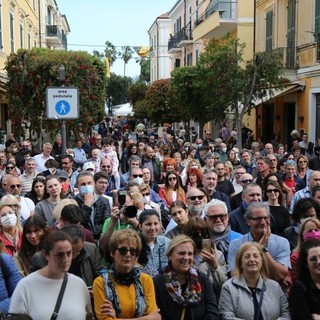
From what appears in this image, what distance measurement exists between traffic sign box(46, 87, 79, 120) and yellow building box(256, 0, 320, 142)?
35.9 feet

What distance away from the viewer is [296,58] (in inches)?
812

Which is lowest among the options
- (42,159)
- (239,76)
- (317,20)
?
(42,159)

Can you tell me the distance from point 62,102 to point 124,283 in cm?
619

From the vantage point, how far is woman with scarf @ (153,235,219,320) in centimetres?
421

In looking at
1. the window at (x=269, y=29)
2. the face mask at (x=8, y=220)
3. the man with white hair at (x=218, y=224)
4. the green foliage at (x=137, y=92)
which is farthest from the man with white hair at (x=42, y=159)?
the green foliage at (x=137, y=92)

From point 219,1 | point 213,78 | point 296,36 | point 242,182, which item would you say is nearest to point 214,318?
point 242,182

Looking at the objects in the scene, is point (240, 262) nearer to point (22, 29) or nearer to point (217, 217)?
point (217, 217)

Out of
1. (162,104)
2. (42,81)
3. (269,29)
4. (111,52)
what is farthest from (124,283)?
(111,52)

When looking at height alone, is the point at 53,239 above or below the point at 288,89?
below

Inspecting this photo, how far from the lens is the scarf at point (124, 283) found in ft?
13.3

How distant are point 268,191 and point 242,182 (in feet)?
6.13

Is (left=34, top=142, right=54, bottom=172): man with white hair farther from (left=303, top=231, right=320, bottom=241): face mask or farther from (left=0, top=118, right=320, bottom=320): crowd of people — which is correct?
(left=303, top=231, right=320, bottom=241): face mask

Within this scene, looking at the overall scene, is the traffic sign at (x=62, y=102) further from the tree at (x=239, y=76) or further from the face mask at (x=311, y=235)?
the tree at (x=239, y=76)

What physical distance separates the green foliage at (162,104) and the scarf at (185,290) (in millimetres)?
28218
